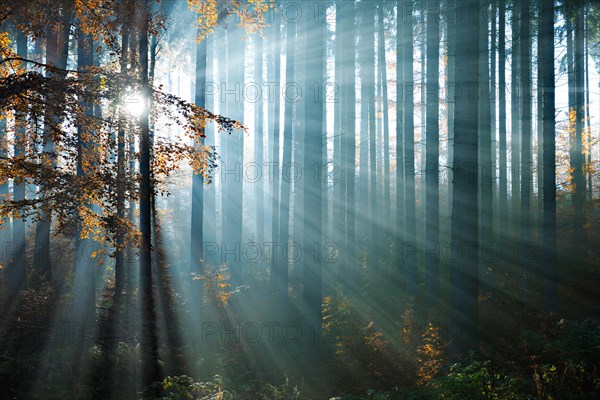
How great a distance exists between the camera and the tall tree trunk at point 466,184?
7953mm

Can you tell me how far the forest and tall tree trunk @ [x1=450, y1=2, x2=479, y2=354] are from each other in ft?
0.12

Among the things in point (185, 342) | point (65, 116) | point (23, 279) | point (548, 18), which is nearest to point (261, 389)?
point (185, 342)

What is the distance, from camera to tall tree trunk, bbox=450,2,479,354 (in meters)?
7.95

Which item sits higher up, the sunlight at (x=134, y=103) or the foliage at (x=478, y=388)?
the sunlight at (x=134, y=103)

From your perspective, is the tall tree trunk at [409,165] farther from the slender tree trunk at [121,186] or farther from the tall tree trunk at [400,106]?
the slender tree trunk at [121,186]

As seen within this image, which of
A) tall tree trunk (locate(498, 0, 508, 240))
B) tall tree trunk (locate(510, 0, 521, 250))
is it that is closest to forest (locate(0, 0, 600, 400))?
tall tree trunk (locate(498, 0, 508, 240))

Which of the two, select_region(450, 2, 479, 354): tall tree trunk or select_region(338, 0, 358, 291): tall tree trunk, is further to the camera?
select_region(338, 0, 358, 291): tall tree trunk

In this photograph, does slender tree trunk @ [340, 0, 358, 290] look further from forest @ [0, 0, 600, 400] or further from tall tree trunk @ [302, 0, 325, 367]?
tall tree trunk @ [302, 0, 325, 367]

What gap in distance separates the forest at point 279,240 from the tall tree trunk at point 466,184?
37 mm

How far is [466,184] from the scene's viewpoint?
26.5ft

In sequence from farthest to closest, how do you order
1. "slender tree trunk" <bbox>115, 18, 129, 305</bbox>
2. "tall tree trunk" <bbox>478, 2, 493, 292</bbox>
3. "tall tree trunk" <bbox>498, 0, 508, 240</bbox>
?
"tall tree trunk" <bbox>498, 0, 508, 240</bbox>
"tall tree trunk" <bbox>478, 2, 493, 292</bbox>
"slender tree trunk" <bbox>115, 18, 129, 305</bbox>

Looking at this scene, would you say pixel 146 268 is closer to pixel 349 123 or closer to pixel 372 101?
pixel 349 123

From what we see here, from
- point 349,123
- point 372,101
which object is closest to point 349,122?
point 349,123

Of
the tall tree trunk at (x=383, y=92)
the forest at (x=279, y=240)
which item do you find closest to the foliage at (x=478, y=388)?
the forest at (x=279, y=240)
